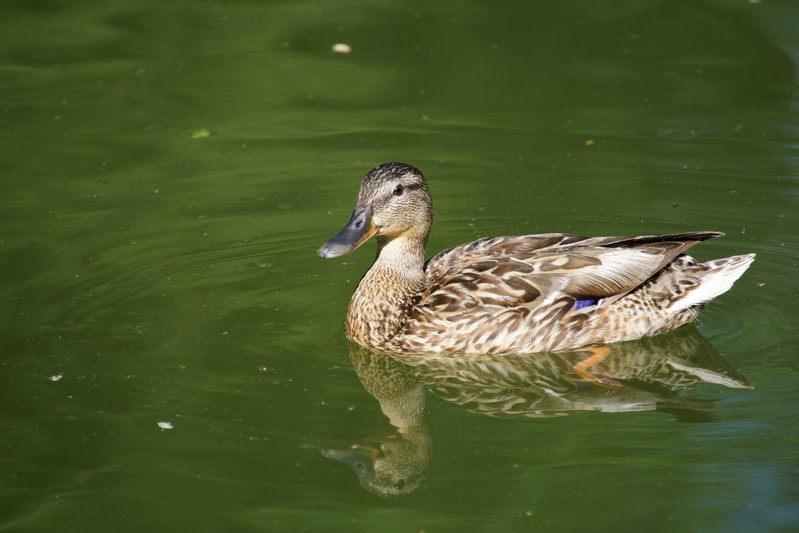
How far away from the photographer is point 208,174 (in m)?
11.3

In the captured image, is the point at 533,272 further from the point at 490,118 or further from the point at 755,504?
the point at 490,118

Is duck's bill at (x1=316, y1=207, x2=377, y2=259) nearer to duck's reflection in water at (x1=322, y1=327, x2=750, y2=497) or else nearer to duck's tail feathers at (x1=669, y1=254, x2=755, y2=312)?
duck's reflection in water at (x1=322, y1=327, x2=750, y2=497)

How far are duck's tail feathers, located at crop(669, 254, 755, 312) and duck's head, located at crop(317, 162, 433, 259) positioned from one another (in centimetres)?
187

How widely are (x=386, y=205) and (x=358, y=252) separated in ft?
5.95

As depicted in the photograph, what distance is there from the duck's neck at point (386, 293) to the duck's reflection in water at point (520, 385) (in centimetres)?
16

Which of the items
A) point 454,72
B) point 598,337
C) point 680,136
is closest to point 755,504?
point 598,337

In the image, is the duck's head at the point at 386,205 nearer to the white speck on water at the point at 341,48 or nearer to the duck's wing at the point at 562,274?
the duck's wing at the point at 562,274

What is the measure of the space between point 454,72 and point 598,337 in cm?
556

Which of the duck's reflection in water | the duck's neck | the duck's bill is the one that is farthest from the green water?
the duck's bill

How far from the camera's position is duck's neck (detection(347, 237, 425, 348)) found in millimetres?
8516

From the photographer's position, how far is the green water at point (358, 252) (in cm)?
677

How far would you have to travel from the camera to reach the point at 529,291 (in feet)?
27.5

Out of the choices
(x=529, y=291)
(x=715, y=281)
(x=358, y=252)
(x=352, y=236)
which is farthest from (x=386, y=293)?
(x=715, y=281)

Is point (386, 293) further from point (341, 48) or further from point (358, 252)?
point (341, 48)
